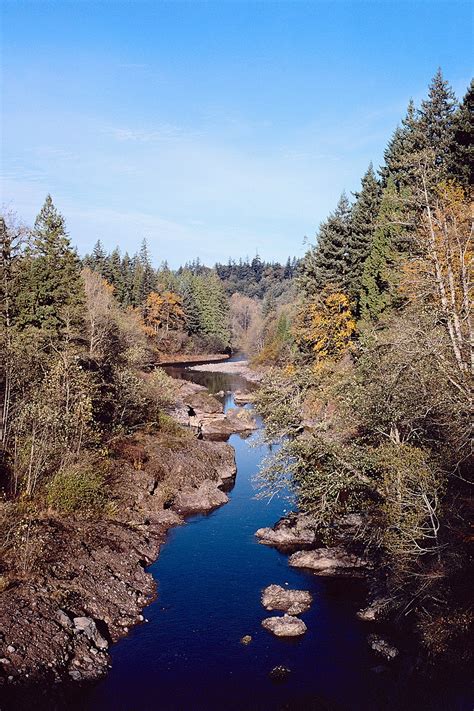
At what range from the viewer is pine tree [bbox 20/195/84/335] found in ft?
152

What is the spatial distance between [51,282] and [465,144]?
117 ft

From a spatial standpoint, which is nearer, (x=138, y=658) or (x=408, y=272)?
(x=138, y=658)

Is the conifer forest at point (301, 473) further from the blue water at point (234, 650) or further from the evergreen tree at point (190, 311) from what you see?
the evergreen tree at point (190, 311)

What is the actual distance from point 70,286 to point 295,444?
108ft

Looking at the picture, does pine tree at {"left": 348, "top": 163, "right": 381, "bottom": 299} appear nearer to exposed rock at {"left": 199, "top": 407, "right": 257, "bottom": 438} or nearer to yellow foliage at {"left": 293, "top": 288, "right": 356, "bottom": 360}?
yellow foliage at {"left": 293, "top": 288, "right": 356, "bottom": 360}

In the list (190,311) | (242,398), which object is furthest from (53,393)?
(190,311)

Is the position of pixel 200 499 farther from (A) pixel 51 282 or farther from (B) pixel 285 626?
(A) pixel 51 282

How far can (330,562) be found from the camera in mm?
24203

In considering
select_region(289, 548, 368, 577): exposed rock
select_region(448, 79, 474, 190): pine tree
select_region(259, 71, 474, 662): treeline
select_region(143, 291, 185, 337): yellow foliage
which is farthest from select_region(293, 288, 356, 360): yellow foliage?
select_region(143, 291, 185, 337): yellow foliage

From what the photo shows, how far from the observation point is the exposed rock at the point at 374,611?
1955 cm

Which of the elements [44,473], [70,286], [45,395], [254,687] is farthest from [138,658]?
[70,286]

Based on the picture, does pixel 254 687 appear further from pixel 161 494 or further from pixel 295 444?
pixel 161 494

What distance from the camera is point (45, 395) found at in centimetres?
2539

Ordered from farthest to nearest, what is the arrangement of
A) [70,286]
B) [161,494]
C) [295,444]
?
[70,286] → [161,494] → [295,444]
